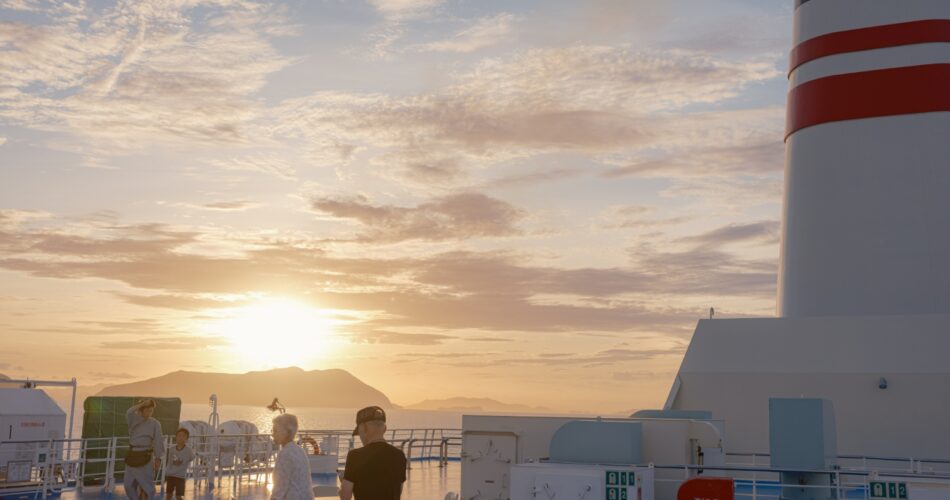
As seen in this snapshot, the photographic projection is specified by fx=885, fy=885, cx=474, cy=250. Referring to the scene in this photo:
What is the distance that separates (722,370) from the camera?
2422 centimetres

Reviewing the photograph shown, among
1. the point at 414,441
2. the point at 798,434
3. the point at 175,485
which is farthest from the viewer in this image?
the point at 414,441

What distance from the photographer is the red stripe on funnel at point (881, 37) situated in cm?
2555

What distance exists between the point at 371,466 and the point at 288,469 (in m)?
0.82

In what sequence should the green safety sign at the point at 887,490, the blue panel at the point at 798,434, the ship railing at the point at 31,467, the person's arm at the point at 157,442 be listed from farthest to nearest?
the ship railing at the point at 31,467
the blue panel at the point at 798,434
the person's arm at the point at 157,442
the green safety sign at the point at 887,490

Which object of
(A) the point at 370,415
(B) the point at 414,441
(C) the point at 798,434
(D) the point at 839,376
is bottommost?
(B) the point at 414,441

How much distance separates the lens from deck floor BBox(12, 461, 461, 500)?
18938 mm

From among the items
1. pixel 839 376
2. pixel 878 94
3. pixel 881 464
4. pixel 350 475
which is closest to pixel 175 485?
pixel 350 475

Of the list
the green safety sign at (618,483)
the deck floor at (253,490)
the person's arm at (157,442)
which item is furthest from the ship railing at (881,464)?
the person's arm at (157,442)

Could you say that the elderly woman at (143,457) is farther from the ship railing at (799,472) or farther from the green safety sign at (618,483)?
the ship railing at (799,472)

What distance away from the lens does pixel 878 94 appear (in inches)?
1017

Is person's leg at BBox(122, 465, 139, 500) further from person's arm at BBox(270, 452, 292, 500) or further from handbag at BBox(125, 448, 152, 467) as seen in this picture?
person's arm at BBox(270, 452, 292, 500)

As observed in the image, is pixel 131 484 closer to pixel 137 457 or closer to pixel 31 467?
pixel 137 457

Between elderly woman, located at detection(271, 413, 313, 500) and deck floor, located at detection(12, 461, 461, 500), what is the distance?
9.28 metres

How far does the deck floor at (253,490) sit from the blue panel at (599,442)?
439cm
